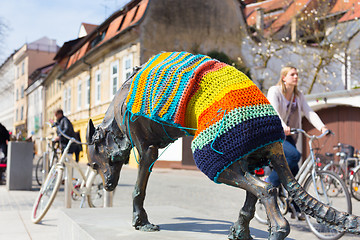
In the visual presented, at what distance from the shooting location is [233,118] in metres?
2.55

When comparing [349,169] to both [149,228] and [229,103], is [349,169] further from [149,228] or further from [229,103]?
[229,103]

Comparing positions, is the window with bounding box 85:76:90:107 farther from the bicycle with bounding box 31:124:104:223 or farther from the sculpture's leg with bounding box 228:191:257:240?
the sculpture's leg with bounding box 228:191:257:240

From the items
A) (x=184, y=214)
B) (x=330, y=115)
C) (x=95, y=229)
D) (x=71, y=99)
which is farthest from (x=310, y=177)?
(x=71, y=99)

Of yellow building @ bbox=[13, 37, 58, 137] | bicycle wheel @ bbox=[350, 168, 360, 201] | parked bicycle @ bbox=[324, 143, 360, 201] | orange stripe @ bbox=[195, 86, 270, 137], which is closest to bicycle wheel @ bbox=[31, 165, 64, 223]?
orange stripe @ bbox=[195, 86, 270, 137]

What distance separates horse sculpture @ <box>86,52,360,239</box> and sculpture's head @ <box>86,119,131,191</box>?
0.11 meters

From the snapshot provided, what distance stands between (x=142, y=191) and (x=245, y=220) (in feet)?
3.33

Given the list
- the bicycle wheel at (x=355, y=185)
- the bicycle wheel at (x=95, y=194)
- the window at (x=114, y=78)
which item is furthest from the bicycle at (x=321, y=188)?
the window at (x=114, y=78)

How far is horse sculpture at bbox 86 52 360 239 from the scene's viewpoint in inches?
99.3

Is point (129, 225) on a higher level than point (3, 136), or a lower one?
lower

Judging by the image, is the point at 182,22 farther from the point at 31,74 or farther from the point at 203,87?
the point at 31,74

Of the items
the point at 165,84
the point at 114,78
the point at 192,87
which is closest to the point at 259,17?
the point at 114,78

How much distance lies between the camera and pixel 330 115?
15.9 m

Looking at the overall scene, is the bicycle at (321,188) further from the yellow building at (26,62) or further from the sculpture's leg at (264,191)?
the yellow building at (26,62)

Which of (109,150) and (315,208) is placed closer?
(315,208)
